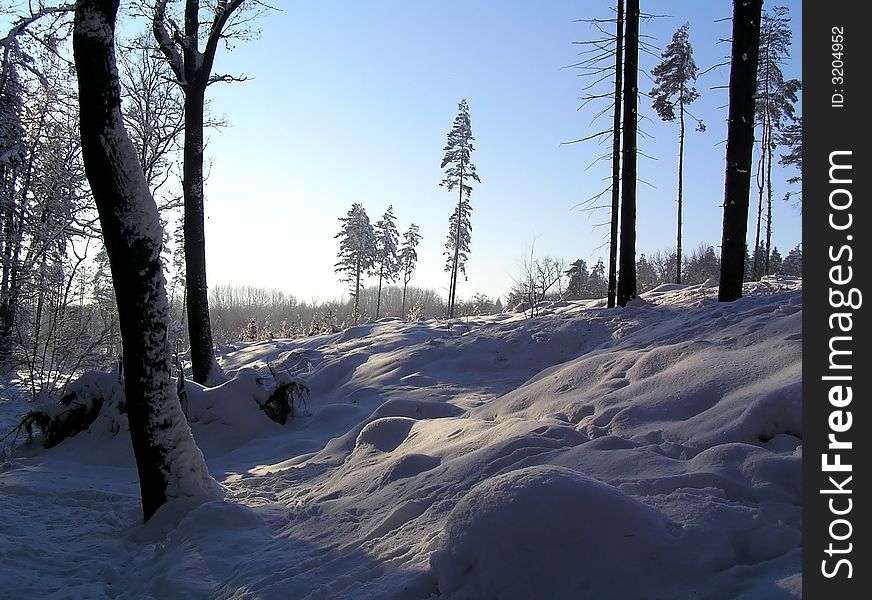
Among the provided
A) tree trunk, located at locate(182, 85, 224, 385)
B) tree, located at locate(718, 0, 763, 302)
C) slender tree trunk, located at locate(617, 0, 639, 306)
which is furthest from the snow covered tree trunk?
slender tree trunk, located at locate(617, 0, 639, 306)

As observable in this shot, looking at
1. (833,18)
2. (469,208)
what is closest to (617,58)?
(833,18)

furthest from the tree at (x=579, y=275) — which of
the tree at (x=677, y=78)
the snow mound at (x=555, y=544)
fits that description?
the snow mound at (x=555, y=544)

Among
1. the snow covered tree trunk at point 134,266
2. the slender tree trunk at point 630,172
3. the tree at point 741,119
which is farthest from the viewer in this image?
the slender tree trunk at point 630,172

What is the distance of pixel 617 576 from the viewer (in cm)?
209

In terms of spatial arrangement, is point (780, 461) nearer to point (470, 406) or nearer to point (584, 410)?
point (584, 410)

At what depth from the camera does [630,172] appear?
1176 centimetres

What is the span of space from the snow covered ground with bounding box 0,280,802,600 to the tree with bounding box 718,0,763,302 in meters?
1.78

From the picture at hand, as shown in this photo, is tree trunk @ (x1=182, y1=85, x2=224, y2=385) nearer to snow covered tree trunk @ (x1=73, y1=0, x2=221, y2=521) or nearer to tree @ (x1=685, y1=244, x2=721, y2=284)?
snow covered tree trunk @ (x1=73, y1=0, x2=221, y2=521)

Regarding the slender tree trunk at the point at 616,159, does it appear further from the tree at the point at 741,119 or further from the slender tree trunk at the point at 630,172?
the tree at the point at 741,119

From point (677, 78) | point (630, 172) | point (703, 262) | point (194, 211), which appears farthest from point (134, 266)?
point (703, 262)

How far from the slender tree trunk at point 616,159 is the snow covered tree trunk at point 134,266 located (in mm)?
9969

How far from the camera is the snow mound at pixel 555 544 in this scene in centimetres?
210

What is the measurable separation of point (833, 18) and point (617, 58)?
1080 centimetres

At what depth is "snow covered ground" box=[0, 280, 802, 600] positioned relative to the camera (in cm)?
221
